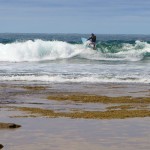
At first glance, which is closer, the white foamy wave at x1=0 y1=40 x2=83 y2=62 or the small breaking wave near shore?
the small breaking wave near shore

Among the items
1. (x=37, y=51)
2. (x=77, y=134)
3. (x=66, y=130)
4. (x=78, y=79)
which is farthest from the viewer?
(x=37, y=51)

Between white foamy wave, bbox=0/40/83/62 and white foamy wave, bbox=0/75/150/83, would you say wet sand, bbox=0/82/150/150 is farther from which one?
white foamy wave, bbox=0/40/83/62

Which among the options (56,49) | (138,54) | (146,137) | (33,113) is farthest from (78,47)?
(146,137)

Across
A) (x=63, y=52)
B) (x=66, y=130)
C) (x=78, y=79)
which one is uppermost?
(x=66, y=130)

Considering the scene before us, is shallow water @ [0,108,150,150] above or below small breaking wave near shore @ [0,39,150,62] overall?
above

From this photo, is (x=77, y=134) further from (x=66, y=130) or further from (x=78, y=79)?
(x=78, y=79)

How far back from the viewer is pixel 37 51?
1960 inches

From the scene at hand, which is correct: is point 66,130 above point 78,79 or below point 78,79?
above

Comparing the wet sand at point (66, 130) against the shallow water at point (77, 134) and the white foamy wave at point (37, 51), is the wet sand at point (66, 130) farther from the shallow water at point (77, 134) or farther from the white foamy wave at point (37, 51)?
the white foamy wave at point (37, 51)

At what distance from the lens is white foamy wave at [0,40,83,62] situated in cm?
4831

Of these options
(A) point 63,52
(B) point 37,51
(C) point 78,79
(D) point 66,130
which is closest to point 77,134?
(D) point 66,130

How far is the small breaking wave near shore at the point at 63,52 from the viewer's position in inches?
1891

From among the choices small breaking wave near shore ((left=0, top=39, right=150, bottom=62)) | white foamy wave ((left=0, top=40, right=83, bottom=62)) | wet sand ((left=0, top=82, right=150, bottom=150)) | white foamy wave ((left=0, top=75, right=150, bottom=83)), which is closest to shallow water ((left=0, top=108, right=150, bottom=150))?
wet sand ((left=0, top=82, right=150, bottom=150))

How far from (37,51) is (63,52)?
251 centimetres
